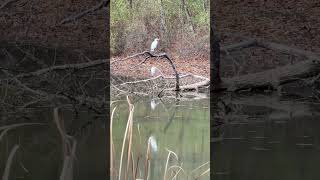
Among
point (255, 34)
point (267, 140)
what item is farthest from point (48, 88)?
point (255, 34)

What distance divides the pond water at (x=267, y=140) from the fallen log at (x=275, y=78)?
14 centimetres

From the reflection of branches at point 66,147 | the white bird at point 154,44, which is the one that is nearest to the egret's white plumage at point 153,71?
the white bird at point 154,44

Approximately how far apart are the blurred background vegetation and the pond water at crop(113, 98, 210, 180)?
1.59 meters

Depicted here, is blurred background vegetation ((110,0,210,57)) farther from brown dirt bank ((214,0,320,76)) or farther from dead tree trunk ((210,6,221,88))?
brown dirt bank ((214,0,320,76))

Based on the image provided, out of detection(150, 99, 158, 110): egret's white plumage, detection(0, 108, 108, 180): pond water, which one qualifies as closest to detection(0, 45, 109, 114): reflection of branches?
detection(0, 108, 108, 180): pond water

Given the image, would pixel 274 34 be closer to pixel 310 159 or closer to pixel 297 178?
pixel 310 159

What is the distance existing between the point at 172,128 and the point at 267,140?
991mm

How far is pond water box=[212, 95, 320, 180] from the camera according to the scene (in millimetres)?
3242

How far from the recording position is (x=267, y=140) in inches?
161

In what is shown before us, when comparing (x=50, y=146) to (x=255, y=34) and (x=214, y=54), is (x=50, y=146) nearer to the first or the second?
(x=214, y=54)

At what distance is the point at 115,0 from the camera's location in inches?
286

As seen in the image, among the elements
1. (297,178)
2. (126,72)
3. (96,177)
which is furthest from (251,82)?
(96,177)

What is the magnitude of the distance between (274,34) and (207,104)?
154 centimetres

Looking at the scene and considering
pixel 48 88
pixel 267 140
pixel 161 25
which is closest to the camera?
pixel 267 140
